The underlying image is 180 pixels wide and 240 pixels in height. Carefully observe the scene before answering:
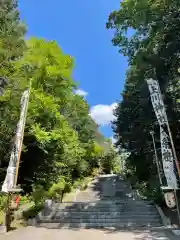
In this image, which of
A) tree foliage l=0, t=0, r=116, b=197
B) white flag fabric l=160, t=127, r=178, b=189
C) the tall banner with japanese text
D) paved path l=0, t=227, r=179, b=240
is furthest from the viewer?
tree foliage l=0, t=0, r=116, b=197

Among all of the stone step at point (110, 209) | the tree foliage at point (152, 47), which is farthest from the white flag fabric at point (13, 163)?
the tree foliage at point (152, 47)

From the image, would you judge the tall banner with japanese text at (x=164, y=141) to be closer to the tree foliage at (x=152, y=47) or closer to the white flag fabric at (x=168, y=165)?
the white flag fabric at (x=168, y=165)

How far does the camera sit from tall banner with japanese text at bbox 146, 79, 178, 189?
8762 mm

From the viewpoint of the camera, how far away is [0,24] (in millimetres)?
14156

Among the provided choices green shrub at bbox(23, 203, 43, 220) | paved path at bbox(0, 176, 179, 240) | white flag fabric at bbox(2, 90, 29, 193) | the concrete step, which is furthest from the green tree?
the concrete step

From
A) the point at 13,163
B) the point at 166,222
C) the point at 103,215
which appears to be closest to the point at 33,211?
the point at 103,215

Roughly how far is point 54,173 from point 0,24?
10.5 metres

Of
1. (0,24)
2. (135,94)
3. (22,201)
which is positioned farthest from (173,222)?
(0,24)

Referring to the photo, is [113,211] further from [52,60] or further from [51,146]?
[52,60]

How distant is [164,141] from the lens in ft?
32.1

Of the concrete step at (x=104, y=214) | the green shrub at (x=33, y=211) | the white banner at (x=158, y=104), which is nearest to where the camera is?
the white banner at (x=158, y=104)

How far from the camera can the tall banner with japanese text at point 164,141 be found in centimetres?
876

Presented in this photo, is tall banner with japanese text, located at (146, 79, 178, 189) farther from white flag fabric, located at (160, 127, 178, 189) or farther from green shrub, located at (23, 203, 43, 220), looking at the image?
green shrub, located at (23, 203, 43, 220)

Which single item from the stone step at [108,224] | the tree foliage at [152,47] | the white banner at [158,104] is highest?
the tree foliage at [152,47]
